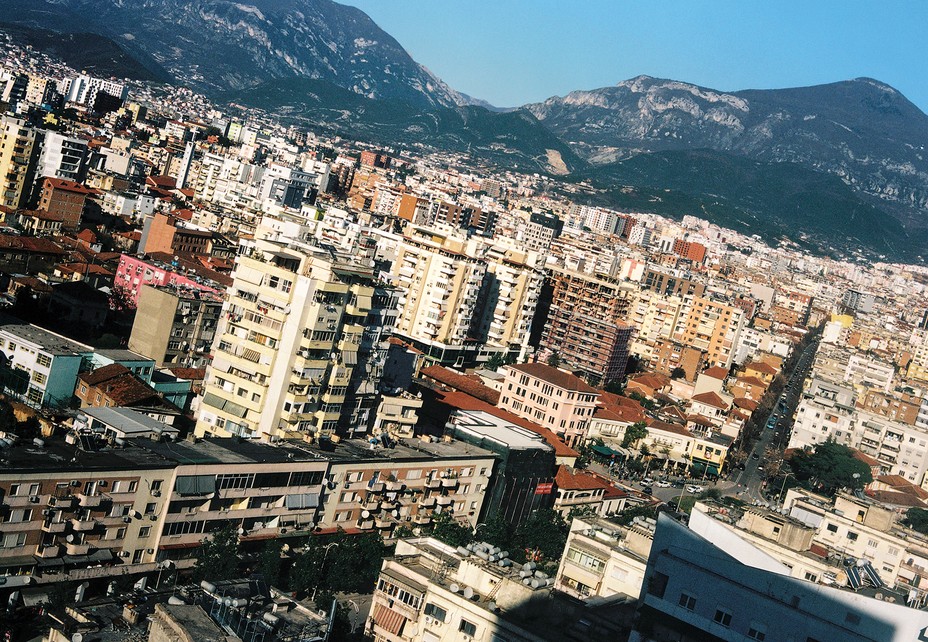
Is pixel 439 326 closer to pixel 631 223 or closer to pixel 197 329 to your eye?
pixel 197 329

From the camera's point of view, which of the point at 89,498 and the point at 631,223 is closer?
the point at 89,498

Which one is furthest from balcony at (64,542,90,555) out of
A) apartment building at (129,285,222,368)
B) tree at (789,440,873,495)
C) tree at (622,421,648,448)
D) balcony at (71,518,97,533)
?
tree at (789,440,873,495)

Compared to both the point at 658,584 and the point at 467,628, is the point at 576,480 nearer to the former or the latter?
the point at 467,628

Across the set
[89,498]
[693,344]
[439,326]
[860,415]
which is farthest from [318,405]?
[693,344]

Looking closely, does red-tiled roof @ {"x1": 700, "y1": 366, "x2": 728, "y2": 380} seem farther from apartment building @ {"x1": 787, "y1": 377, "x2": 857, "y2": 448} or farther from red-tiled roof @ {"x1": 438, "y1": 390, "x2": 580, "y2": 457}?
red-tiled roof @ {"x1": 438, "y1": 390, "x2": 580, "y2": 457}

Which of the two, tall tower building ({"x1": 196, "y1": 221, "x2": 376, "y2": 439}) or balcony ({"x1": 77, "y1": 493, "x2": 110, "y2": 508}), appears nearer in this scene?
balcony ({"x1": 77, "y1": 493, "x2": 110, "y2": 508})

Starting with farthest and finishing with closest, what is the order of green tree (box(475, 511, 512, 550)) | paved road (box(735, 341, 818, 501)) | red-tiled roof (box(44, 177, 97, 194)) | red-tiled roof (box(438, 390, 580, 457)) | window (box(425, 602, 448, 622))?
red-tiled roof (box(44, 177, 97, 194)) < paved road (box(735, 341, 818, 501)) < red-tiled roof (box(438, 390, 580, 457)) < green tree (box(475, 511, 512, 550)) < window (box(425, 602, 448, 622))

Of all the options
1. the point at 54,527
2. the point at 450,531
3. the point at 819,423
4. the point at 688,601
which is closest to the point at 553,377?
the point at 819,423
